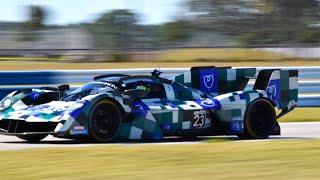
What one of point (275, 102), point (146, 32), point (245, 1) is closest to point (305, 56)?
point (146, 32)

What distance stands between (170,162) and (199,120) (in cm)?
446

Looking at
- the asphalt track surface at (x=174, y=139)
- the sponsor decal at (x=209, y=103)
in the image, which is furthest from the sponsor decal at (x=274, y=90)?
the sponsor decal at (x=209, y=103)

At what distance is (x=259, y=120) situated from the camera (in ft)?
42.2

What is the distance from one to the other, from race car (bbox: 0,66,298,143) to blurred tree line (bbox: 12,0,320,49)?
75.7ft

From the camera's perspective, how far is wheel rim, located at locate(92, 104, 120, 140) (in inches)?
444

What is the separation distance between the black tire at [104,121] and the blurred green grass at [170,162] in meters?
1.67

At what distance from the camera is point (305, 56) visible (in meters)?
35.8

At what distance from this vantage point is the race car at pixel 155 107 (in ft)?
36.8

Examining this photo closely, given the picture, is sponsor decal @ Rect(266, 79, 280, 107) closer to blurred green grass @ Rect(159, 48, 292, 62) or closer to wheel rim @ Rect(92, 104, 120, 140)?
wheel rim @ Rect(92, 104, 120, 140)

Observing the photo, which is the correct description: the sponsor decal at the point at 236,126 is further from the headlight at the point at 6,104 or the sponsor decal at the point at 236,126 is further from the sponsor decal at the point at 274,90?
the headlight at the point at 6,104

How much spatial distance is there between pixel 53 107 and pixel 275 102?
151 inches

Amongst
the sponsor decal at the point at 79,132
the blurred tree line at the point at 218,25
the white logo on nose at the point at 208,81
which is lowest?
the sponsor decal at the point at 79,132

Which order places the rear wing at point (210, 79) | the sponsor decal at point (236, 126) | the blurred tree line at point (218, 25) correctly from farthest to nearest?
the blurred tree line at point (218, 25) → the rear wing at point (210, 79) → the sponsor decal at point (236, 126)

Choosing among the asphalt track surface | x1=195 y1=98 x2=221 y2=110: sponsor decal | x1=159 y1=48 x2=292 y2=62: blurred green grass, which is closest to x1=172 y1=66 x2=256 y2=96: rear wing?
x1=195 y1=98 x2=221 y2=110: sponsor decal
